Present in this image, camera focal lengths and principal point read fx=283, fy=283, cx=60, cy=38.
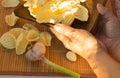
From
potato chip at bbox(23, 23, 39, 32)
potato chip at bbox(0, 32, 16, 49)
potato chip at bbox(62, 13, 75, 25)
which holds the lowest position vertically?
potato chip at bbox(0, 32, 16, 49)

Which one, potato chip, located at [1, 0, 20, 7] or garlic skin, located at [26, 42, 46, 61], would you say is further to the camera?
potato chip, located at [1, 0, 20, 7]

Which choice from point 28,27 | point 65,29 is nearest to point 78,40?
point 65,29

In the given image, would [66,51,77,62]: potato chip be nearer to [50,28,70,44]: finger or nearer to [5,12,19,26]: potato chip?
[50,28,70,44]: finger

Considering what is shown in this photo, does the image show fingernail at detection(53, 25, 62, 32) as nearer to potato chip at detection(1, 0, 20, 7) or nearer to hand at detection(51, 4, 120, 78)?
hand at detection(51, 4, 120, 78)

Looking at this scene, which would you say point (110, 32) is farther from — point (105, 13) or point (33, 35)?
point (33, 35)

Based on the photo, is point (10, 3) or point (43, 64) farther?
point (10, 3)

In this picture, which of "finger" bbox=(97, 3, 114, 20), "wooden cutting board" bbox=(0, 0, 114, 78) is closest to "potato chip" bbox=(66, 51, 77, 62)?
"wooden cutting board" bbox=(0, 0, 114, 78)

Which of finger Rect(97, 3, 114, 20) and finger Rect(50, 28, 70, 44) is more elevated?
finger Rect(97, 3, 114, 20)
